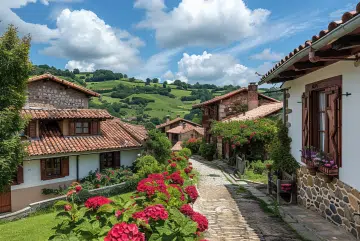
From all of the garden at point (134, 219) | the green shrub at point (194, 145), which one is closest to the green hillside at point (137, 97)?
the green shrub at point (194, 145)

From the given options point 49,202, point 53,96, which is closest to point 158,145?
point 49,202

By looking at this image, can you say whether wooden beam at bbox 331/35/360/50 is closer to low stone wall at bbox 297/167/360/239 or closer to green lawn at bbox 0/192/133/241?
low stone wall at bbox 297/167/360/239

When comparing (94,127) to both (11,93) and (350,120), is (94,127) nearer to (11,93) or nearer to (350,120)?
(11,93)

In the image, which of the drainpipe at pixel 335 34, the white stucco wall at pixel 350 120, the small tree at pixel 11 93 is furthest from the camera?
the small tree at pixel 11 93

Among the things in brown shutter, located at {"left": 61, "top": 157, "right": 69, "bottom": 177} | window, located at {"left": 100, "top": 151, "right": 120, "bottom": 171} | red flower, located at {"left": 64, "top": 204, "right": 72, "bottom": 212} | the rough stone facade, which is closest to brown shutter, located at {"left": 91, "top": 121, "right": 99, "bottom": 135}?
window, located at {"left": 100, "top": 151, "right": 120, "bottom": 171}

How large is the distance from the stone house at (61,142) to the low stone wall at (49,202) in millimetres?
1422

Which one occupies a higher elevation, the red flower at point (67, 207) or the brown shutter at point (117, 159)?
the red flower at point (67, 207)

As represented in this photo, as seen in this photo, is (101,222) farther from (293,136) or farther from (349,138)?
(293,136)

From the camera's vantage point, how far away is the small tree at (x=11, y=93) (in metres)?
11.9

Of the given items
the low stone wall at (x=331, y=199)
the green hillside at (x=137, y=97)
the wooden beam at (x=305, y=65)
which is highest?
the green hillside at (x=137, y=97)

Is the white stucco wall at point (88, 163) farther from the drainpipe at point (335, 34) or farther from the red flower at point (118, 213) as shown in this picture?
the drainpipe at point (335, 34)

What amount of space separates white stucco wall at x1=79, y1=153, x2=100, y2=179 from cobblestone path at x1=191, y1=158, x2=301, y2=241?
9.65 meters

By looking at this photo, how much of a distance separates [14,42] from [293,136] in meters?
12.5

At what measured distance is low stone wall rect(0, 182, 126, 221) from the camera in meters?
13.2
